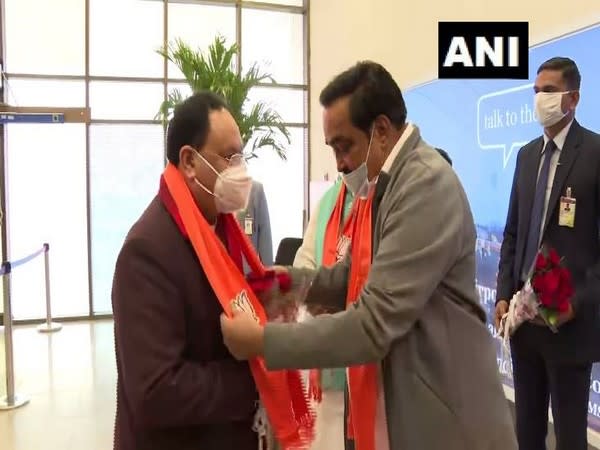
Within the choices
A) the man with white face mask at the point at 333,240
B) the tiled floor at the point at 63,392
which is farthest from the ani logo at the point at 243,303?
the tiled floor at the point at 63,392

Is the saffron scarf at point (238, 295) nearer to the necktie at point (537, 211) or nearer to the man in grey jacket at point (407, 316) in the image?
the man in grey jacket at point (407, 316)

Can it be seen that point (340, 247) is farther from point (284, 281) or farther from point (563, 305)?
point (284, 281)

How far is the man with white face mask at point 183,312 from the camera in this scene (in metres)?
1.22

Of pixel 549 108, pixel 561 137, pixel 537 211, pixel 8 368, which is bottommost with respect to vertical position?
pixel 8 368

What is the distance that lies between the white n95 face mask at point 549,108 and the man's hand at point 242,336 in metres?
1.80

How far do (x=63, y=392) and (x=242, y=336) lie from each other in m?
3.94

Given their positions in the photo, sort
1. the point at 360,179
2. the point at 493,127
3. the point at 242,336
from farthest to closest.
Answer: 1. the point at 493,127
2. the point at 360,179
3. the point at 242,336

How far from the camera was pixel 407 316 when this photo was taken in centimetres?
130

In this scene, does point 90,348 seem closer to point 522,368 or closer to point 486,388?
point 522,368

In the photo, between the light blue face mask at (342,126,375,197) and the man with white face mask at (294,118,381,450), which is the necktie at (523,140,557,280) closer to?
the man with white face mask at (294,118,381,450)

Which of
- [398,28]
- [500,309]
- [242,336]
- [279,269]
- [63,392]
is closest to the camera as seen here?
[242,336]

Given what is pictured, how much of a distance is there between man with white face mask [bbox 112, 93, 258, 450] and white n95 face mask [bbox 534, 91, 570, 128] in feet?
5.22

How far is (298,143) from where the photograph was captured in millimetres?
8570

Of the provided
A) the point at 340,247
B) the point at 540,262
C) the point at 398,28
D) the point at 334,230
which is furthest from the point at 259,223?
the point at 540,262
